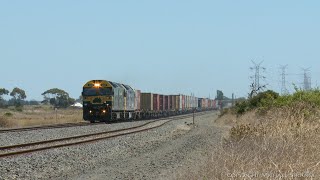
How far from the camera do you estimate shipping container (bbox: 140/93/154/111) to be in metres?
59.3

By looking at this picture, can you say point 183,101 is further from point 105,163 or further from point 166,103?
point 105,163

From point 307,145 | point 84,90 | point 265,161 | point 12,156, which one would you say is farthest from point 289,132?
point 84,90

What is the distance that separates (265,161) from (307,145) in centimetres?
208

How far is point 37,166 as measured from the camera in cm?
1387

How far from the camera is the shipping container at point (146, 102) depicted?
59.3 meters

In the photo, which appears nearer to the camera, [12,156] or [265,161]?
[265,161]

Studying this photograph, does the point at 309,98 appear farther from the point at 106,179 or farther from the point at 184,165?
the point at 106,179

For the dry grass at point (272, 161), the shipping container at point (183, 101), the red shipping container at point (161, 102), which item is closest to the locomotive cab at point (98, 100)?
the red shipping container at point (161, 102)

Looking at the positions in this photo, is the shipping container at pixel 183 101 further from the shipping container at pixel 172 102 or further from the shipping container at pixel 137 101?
the shipping container at pixel 137 101

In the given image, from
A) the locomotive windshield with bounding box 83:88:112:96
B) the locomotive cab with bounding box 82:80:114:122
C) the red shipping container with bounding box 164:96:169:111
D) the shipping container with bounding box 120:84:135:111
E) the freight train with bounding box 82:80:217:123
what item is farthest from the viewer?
the red shipping container with bounding box 164:96:169:111

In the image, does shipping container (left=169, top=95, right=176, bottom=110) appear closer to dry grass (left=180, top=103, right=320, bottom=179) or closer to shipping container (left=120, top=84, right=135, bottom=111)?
shipping container (left=120, top=84, right=135, bottom=111)

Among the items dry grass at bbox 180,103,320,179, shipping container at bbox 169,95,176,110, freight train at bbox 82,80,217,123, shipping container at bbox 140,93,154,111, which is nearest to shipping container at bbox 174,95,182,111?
shipping container at bbox 169,95,176,110

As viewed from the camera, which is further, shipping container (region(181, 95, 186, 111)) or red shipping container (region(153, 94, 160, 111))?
shipping container (region(181, 95, 186, 111))

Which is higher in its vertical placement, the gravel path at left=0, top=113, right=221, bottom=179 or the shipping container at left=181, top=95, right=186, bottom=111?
the shipping container at left=181, top=95, right=186, bottom=111
